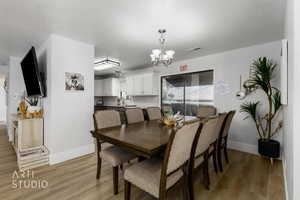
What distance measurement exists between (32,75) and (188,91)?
12.6 ft

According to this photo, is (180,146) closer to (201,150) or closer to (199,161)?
(201,150)

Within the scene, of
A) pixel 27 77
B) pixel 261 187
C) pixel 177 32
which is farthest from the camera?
pixel 27 77

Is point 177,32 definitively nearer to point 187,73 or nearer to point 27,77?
point 187,73

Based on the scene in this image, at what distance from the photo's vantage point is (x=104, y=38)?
2689 millimetres

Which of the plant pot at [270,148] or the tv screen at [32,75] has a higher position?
the tv screen at [32,75]

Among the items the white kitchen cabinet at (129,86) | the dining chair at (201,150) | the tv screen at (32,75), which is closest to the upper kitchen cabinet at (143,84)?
the white kitchen cabinet at (129,86)

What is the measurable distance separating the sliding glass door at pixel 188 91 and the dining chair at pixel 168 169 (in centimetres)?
219

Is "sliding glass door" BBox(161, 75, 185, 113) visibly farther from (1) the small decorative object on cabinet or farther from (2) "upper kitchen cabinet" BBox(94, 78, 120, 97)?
(1) the small decorative object on cabinet

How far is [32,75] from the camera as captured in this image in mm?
2674

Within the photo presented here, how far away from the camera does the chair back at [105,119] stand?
2092mm

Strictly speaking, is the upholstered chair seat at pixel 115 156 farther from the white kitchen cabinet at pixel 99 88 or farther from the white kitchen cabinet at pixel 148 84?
the white kitchen cabinet at pixel 99 88

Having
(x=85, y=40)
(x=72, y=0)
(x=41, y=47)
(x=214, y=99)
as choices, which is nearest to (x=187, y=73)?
(x=214, y=99)

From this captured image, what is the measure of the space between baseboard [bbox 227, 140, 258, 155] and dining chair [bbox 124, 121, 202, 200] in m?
2.44

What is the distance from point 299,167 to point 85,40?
3.46m
